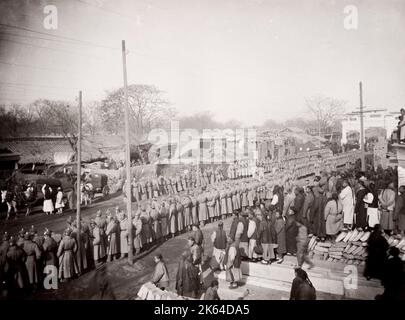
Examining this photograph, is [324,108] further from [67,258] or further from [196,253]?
[67,258]

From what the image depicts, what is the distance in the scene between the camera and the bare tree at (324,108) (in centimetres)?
689

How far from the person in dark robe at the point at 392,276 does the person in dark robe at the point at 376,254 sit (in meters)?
0.16

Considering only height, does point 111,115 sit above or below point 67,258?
above

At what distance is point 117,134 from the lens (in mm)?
6762

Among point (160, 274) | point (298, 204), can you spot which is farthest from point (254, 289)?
point (298, 204)

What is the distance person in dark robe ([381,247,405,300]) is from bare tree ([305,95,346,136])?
2.76 meters

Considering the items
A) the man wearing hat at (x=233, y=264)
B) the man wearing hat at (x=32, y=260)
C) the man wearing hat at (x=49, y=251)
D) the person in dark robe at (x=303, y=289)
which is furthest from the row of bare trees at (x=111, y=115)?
the person in dark robe at (x=303, y=289)

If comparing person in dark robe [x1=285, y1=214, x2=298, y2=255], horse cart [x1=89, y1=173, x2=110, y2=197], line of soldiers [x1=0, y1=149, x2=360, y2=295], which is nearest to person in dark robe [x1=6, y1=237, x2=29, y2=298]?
line of soldiers [x1=0, y1=149, x2=360, y2=295]

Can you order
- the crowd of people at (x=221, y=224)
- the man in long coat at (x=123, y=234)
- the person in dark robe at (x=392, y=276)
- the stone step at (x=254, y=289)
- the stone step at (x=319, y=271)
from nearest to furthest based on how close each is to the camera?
the person in dark robe at (x=392, y=276), the stone step at (x=319, y=271), the stone step at (x=254, y=289), the crowd of people at (x=221, y=224), the man in long coat at (x=123, y=234)

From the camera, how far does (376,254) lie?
589 centimetres

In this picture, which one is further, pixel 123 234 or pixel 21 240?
pixel 123 234

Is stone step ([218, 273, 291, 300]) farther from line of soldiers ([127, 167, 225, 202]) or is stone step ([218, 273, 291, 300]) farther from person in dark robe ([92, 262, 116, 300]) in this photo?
line of soldiers ([127, 167, 225, 202])

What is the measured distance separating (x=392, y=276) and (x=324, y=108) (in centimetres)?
327

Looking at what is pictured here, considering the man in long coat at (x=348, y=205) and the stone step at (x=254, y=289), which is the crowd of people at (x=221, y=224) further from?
the stone step at (x=254, y=289)
